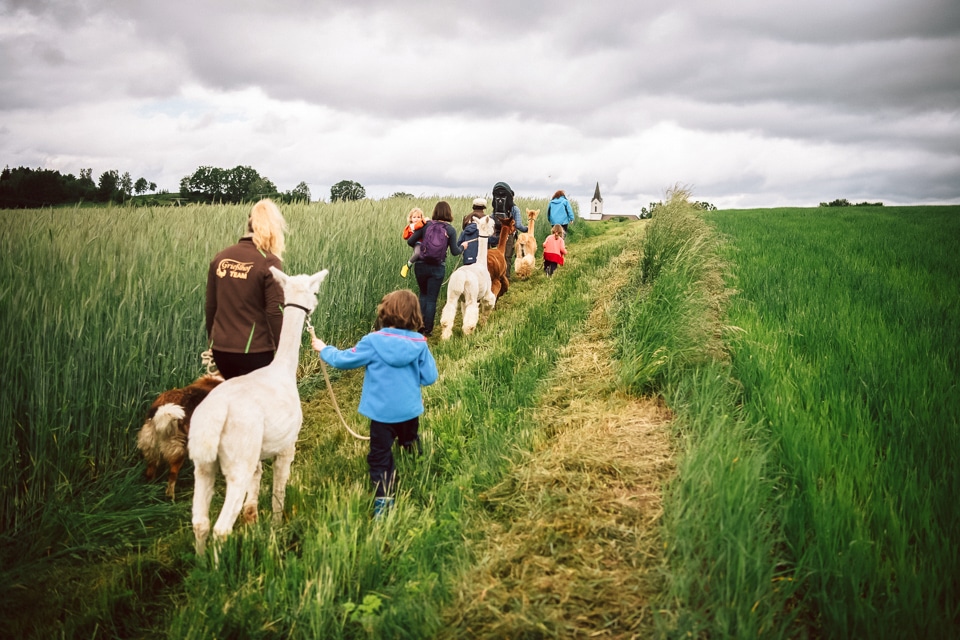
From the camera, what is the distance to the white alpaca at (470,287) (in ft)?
26.3

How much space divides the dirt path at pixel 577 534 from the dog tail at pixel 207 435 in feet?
5.13

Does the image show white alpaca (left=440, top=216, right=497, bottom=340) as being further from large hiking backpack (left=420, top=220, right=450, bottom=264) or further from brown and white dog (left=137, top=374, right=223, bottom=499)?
brown and white dog (left=137, top=374, right=223, bottom=499)

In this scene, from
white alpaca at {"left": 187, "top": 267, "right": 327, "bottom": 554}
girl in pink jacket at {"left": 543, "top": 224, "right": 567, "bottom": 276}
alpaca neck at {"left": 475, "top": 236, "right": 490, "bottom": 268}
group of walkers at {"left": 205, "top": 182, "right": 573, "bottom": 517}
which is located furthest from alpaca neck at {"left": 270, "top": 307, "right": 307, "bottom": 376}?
girl in pink jacket at {"left": 543, "top": 224, "right": 567, "bottom": 276}

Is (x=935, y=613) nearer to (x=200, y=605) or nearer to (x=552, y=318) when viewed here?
(x=200, y=605)

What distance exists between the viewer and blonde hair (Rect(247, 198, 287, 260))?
3803 mm

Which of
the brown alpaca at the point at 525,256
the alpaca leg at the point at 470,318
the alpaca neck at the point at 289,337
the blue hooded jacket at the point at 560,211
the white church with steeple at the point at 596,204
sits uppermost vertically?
the white church with steeple at the point at 596,204

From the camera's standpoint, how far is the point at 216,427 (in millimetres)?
2850

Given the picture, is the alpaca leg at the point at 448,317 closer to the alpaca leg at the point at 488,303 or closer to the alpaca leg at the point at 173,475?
the alpaca leg at the point at 488,303

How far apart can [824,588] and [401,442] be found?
2771 millimetres

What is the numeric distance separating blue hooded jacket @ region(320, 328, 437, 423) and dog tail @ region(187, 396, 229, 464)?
3.07ft

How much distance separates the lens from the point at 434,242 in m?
7.68

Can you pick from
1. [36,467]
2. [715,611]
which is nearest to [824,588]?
[715,611]

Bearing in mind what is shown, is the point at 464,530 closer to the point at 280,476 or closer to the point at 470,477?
the point at 470,477

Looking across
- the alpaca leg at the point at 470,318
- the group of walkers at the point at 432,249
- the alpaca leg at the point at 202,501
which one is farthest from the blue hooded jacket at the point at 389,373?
the alpaca leg at the point at 470,318
